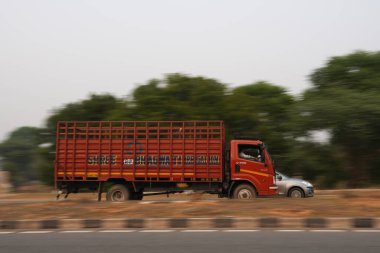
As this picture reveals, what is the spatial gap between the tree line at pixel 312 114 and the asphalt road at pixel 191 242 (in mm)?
14954

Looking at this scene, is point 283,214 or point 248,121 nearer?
point 283,214

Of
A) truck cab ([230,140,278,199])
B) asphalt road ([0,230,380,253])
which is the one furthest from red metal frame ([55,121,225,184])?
asphalt road ([0,230,380,253])

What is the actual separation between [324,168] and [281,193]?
386 inches

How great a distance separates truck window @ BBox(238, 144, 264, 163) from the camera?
14859 millimetres

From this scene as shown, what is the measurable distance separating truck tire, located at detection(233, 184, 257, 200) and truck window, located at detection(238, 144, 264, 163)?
93 cm

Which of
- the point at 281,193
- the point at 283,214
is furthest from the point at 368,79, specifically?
the point at 283,214

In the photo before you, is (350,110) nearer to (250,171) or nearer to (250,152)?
(250,152)

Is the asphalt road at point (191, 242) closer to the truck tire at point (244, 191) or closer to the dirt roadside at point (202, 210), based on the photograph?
the dirt roadside at point (202, 210)

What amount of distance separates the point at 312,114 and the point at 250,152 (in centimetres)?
886

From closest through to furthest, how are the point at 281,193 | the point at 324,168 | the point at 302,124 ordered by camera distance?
the point at 281,193 → the point at 302,124 → the point at 324,168

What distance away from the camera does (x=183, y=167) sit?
14992 millimetres

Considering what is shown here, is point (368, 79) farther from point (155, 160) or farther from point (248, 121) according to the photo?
point (155, 160)

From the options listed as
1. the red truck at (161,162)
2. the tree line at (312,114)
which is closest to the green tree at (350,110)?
the tree line at (312,114)

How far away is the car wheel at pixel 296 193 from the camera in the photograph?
1653 cm
